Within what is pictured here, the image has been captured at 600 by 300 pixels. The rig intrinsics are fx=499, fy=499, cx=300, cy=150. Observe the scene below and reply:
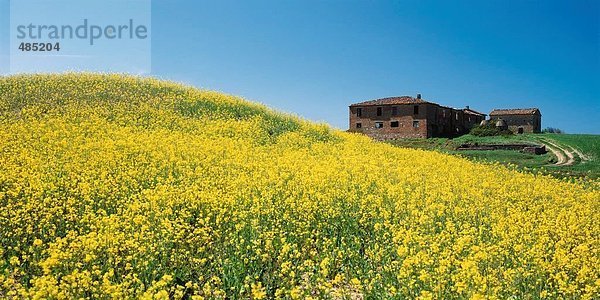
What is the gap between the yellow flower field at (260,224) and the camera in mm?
6820

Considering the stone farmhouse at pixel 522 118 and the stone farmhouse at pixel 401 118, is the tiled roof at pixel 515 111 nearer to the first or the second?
the stone farmhouse at pixel 522 118

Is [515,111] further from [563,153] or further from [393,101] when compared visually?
[563,153]

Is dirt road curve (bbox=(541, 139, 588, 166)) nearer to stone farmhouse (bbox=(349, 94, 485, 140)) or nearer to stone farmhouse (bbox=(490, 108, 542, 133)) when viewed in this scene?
stone farmhouse (bbox=(349, 94, 485, 140))

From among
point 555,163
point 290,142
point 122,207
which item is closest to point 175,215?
point 122,207

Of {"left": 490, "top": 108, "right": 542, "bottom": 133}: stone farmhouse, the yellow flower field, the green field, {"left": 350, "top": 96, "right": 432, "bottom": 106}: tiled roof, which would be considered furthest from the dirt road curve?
{"left": 490, "top": 108, "right": 542, "bottom": 133}: stone farmhouse

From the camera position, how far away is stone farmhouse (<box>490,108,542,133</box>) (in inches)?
3258

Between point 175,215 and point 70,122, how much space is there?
14.0 m

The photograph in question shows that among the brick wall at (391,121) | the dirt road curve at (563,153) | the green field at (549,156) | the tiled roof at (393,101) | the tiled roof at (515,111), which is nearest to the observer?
the green field at (549,156)

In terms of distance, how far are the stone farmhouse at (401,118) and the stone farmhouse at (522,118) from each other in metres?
15.7

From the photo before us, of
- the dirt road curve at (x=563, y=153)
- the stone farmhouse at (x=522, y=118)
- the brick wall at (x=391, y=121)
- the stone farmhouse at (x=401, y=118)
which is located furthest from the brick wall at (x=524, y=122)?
the dirt road curve at (x=563, y=153)

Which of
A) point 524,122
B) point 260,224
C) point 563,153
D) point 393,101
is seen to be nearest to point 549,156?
point 563,153

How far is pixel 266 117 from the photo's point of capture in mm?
29359

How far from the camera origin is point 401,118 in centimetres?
6819

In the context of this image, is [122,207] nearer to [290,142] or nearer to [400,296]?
[400,296]
